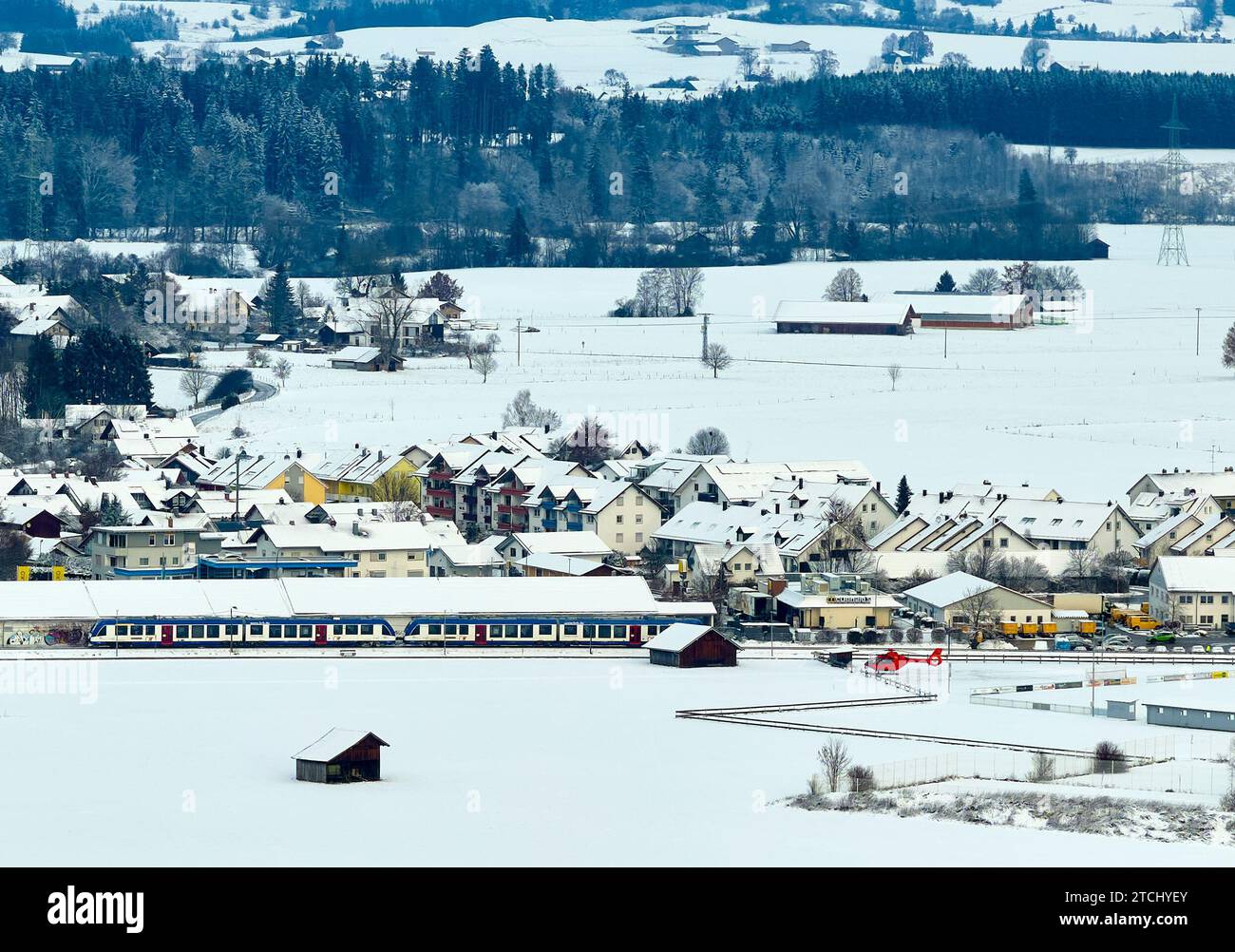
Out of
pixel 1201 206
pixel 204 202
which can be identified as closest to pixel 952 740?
pixel 204 202

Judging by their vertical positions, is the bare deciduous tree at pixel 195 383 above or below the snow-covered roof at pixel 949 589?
below

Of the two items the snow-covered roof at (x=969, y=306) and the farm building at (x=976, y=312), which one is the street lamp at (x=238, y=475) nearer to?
the farm building at (x=976, y=312)

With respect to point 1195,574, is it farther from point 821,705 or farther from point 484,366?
point 484,366

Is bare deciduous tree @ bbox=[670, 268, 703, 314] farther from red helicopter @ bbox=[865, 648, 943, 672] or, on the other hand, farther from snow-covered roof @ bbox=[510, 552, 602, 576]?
red helicopter @ bbox=[865, 648, 943, 672]

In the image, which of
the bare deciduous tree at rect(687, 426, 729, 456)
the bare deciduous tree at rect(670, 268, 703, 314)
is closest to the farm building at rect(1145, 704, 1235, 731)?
the bare deciduous tree at rect(687, 426, 729, 456)

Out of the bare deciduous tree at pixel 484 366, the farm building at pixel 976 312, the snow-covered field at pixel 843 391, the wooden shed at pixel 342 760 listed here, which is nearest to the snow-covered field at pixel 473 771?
the wooden shed at pixel 342 760

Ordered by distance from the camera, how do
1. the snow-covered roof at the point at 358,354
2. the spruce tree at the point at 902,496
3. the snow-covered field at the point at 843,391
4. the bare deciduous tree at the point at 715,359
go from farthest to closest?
the snow-covered roof at the point at 358,354, the bare deciduous tree at the point at 715,359, the snow-covered field at the point at 843,391, the spruce tree at the point at 902,496
